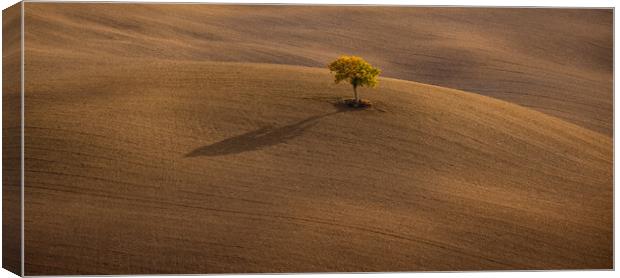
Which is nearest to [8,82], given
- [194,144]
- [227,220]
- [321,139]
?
[194,144]

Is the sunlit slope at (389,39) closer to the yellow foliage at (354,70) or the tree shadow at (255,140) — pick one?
the yellow foliage at (354,70)

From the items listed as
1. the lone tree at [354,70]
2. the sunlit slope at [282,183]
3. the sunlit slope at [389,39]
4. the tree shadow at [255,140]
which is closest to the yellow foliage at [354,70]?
the lone tree at [354,70]

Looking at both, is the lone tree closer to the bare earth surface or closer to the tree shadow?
the bare earth surface

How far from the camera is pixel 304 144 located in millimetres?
22312

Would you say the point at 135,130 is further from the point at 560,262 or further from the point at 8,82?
the point at 560,262

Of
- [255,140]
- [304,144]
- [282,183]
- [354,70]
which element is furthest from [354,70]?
[282,183]

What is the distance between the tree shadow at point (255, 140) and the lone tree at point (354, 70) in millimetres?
1705

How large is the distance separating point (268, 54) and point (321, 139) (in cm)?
455

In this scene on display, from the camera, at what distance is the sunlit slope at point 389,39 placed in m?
23.0

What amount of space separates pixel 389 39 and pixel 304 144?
5204 mm

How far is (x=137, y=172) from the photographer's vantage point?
20672 mm

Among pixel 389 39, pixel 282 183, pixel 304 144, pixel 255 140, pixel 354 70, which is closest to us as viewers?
pixel 282 183

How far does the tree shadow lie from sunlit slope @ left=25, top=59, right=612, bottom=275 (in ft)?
0.14

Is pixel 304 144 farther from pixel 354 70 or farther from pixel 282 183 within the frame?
pixel 354 70
